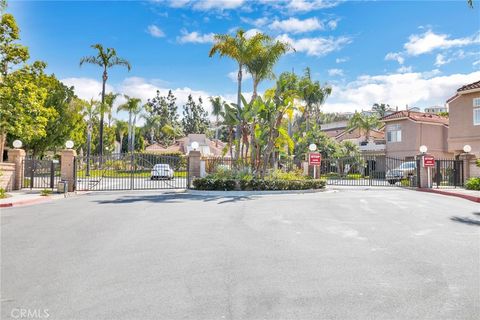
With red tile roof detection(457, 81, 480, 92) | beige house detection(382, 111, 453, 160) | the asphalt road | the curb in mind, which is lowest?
the asphalt road

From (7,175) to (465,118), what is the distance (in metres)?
30.3

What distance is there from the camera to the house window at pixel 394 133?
39781 millimetres

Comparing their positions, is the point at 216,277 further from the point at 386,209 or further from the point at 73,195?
the point at 73,195

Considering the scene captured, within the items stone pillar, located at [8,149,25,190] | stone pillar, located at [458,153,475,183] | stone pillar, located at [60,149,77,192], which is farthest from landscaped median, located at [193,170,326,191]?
stone pillar, located at [458,153,475,183]

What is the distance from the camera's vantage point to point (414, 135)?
1487 inches

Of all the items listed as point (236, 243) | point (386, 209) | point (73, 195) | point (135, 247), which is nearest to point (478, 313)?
point (236, 243)

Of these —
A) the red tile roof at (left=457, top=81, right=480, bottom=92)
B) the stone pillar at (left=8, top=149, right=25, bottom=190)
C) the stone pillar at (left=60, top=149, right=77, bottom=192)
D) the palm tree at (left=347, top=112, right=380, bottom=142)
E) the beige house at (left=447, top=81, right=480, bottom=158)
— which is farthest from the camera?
the palm tree at (left=347, top=112, right=380, bottom=142)

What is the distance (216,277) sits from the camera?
217 inches

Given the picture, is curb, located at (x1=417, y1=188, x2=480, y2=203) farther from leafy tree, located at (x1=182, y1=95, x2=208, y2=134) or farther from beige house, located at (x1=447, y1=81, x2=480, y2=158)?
leafy tree, located at (x1=182, y1=95, x2=208, y2=134)

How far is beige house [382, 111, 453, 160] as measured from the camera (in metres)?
37.8

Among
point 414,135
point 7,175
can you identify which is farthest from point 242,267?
point 414,135

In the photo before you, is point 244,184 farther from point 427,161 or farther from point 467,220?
point 427,161

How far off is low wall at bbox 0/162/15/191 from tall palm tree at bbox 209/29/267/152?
41.7 feet

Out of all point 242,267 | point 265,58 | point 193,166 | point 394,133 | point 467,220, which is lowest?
point 242,267
